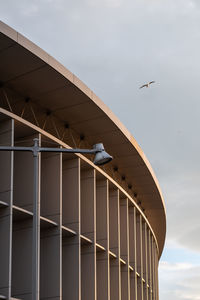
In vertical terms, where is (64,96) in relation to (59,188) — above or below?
above

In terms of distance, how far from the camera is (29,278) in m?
28.2

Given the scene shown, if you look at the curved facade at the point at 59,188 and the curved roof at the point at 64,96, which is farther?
the curved facade at the point at 59,188

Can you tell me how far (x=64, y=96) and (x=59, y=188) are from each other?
12.6 ft

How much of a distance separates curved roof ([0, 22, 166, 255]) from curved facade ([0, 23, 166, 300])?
0.13 ft

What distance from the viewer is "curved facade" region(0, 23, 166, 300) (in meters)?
27.1

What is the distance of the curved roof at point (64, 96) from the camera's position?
2648 centimetres

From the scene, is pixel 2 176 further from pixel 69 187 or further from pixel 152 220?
pixel 152 220

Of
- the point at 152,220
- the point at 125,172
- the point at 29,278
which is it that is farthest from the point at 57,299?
the point at 152,220

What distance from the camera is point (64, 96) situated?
30469 mm

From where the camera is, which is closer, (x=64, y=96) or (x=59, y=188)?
(x=59, y=188)

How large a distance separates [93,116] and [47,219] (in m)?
6.07

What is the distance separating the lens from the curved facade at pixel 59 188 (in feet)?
88.8

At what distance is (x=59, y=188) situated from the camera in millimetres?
30281

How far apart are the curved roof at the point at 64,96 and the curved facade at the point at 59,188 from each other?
1.5 inches
